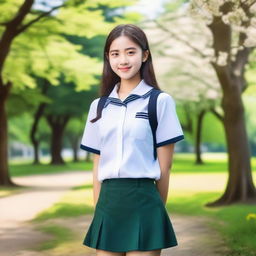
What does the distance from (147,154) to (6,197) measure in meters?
15.8

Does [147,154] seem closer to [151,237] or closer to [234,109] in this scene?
[151,237]

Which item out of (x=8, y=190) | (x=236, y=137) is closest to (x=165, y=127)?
(x=236, y=137)

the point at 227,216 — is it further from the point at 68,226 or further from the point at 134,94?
the point at 134,94

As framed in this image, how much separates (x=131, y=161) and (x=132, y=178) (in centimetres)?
10

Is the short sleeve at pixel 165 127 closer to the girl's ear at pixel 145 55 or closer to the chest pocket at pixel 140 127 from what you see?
the chest pocket at pixel 140 127

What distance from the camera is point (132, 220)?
332 cm

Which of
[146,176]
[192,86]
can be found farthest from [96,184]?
[192,86]

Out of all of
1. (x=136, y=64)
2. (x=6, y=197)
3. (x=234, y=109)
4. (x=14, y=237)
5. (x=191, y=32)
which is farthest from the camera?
(x=191, y=32)

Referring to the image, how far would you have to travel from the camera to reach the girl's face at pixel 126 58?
3.50 metres

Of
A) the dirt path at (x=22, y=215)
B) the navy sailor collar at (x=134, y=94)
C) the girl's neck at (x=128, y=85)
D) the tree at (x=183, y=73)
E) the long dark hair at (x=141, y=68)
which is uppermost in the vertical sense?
the tree at (x=183, y=73)

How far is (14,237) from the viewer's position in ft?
32.9

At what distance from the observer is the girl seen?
332 centimetres

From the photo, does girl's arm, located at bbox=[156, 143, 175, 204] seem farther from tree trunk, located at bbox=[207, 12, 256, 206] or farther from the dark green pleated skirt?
tree trunk, located at bbox=[207, 12, 256, 206]

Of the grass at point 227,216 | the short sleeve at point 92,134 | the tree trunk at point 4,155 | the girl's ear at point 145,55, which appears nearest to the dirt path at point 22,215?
the tree trunk at point 4,155
